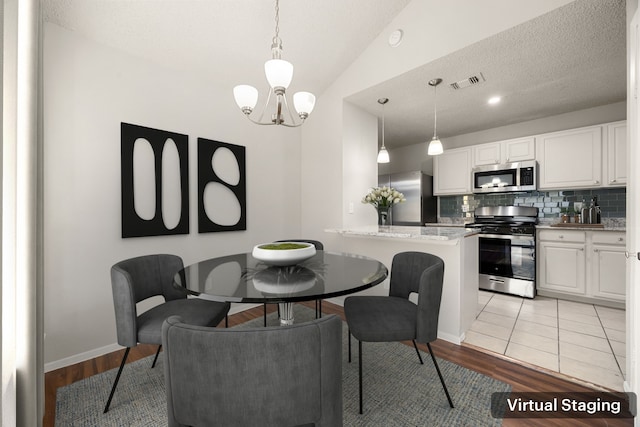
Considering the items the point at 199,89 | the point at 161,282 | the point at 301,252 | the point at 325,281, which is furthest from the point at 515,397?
the point at 199,89

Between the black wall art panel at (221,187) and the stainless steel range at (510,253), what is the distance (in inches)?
130

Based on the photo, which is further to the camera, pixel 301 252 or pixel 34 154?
pixel 301 252

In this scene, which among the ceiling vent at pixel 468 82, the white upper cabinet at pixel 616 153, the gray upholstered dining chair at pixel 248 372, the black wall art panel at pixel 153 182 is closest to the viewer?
the gray upholstered dining chair at pixel 248 372

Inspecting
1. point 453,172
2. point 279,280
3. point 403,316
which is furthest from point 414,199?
point 279,280

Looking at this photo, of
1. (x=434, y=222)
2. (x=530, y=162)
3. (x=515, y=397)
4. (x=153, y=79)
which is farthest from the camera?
(x=434, y=222)

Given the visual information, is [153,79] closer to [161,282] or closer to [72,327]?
[161,282]

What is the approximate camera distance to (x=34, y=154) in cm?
115

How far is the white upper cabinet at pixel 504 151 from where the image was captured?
148 inches

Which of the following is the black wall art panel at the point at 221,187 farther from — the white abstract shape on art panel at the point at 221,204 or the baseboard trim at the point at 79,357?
the baseboard trim at the point at 79,357

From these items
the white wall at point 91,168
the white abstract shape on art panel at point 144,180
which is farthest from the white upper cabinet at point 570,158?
the white abstract shape on art panel at point 144,180

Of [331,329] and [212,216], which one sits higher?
[212,216]

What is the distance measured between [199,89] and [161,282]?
187 cm

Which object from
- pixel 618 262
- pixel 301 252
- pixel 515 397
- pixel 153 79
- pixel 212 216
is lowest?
pixel 515 397

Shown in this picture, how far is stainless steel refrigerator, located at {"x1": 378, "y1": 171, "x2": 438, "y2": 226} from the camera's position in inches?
177
